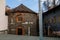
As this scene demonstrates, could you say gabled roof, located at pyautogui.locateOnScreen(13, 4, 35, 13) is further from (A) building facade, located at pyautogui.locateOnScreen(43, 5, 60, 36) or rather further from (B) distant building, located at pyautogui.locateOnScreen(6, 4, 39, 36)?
(A) building facade, located at pyautogui.locateOnScreen(43, 5, 60, 36)

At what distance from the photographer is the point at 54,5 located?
7.46 m

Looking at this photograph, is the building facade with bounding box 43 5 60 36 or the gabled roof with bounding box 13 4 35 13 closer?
the building facade with bounding box 43 5 60 36

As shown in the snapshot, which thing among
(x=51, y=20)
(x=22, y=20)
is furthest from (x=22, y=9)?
(x=51, y=20)

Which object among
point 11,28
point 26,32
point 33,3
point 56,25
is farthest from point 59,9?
point 11,28

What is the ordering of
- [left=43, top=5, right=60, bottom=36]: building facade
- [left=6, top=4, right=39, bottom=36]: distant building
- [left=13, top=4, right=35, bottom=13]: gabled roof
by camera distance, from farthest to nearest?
[left=13, top=4, right=35, bottom=13]: gabled roof → [left=6, top=4, right=39, bottom=36]: distant building → [left=43, top=5, right=60, bottom=36]: building facade

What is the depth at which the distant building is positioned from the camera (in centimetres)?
768

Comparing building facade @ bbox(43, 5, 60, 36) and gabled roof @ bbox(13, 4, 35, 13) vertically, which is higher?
gabled roof @ bbox(13, 4, 35, 13)

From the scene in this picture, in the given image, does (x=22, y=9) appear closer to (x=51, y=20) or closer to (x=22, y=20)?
(x=22, y=20)

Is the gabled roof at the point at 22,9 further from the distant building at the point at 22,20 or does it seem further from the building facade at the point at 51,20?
the building facade at the point at 51,20

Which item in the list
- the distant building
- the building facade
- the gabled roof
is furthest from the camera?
the gabled roof

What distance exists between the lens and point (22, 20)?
8.09 metres

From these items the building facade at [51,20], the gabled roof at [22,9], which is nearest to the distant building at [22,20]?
the gabled roof at [22,9]

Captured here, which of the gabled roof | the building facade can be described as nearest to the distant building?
the gabled roof

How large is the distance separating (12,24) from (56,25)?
7.34 feet
